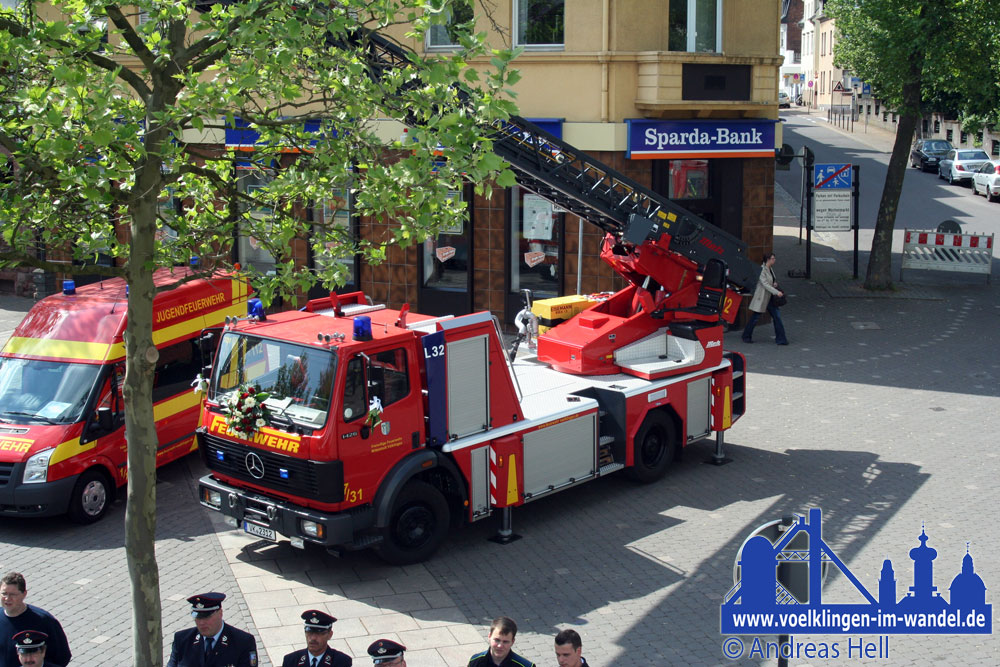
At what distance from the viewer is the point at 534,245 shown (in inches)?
807

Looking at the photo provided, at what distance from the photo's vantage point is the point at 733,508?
12.2m

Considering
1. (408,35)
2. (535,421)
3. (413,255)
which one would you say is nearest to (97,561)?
(535,421)

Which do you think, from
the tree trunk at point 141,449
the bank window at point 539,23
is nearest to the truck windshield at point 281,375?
the tree trunk at point 141,449

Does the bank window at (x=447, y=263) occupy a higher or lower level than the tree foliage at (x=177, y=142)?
lower

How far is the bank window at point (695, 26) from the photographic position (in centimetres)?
1984

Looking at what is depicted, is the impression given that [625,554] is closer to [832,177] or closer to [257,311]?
[257,311]

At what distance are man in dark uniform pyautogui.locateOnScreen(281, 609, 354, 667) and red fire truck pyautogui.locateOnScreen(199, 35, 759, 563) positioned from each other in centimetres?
265

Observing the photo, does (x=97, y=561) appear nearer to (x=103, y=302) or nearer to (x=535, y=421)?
(x=103, y=302)

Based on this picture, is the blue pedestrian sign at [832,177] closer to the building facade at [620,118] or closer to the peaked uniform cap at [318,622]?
the building facade at [620,118]

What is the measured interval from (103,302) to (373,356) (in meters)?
4.26

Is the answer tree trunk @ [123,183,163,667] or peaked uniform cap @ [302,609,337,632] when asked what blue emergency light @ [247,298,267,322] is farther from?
peaked uniform cap @ [302,609,337,632]

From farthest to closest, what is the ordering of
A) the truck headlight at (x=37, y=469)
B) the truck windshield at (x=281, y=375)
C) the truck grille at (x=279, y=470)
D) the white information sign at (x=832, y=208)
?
the white information sign at (x=832, y=208) → the truck headlight at (x=37, y=469) → the truck windshield at (x=281, y=375) → the truck grille at (x=279, y=470)

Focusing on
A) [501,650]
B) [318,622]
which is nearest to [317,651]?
[318,622]

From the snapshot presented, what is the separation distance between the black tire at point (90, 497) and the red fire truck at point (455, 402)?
153cm
